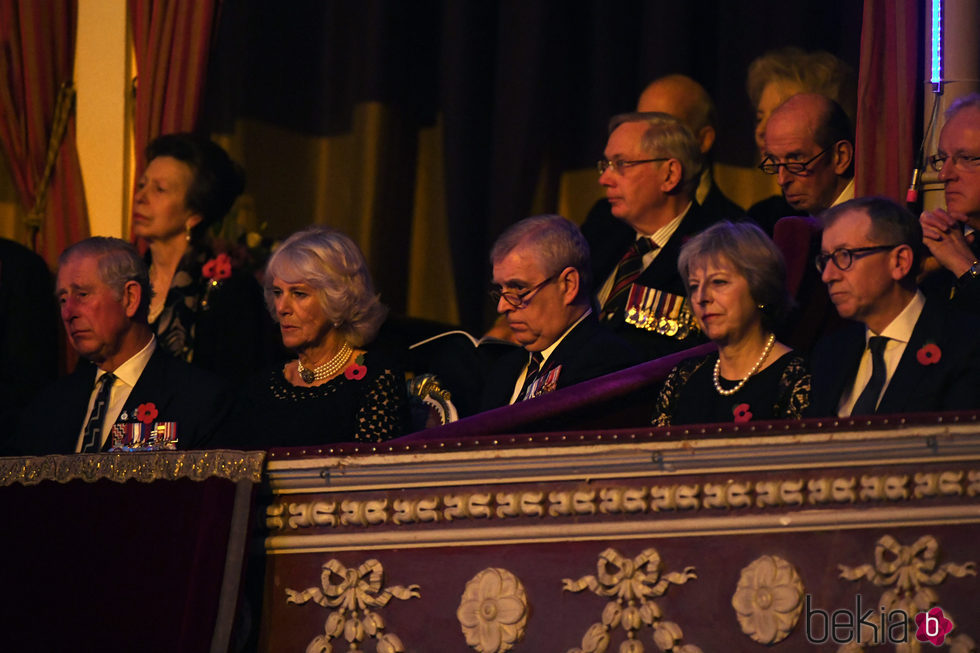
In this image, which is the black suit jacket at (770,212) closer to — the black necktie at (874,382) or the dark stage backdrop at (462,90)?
the dark stage backdrop at (462,90)

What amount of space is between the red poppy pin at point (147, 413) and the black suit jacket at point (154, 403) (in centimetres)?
3

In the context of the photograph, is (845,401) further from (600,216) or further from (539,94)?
(539,94)

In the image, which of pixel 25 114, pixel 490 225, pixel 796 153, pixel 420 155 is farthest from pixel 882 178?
pixel 25 114

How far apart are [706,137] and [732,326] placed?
6.23ft

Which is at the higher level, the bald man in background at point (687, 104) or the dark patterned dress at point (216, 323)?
the bald man in background at point (687, 104)

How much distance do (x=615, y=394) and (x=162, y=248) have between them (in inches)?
87.2

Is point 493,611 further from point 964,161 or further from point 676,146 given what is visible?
point 676,146

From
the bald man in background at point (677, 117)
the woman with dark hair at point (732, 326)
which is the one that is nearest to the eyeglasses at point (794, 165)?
the bald man in background at point (677, 117)

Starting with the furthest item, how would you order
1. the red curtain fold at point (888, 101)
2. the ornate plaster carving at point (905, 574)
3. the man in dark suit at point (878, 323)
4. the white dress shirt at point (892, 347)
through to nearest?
the red curtain fold at point (888, 101) < the white dress shirt at point (892, 347) < the man in dark suit at point (878, 323) < the ornate plaster carving at point (905, 574)

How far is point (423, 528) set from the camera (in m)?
2.97

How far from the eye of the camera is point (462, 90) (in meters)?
5.93

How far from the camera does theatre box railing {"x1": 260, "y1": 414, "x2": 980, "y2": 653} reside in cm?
261

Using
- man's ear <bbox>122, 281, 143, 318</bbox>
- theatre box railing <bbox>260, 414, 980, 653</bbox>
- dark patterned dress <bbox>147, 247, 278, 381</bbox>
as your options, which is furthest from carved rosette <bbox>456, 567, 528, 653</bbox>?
dark patterned dress <bbox>147, 247, 278, 381</bbox>

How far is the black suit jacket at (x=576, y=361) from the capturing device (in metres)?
3.66
